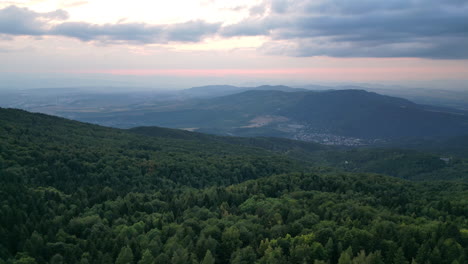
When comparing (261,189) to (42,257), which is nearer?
(42,257)

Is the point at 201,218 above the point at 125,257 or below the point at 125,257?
below

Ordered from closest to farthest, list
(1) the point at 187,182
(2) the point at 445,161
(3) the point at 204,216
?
1. (3) the point at 204,216
2. (1) the point at 187,182
3. (2) the point at 445,161

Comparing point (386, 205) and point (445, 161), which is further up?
point (386, 205)

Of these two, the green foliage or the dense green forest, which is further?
the dense green forest

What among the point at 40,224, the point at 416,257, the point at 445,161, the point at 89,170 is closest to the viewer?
the point at 416,257

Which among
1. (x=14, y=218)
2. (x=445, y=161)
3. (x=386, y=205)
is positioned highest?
(x=14, y=218)

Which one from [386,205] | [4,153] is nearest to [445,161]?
[386,205]

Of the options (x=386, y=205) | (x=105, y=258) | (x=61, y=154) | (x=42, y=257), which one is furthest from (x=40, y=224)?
(x=386, y=205)

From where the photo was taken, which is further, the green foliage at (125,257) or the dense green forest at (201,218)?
the dense green forest at (201,218)

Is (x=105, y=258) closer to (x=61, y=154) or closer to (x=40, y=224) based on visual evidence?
(x=40, y=224)

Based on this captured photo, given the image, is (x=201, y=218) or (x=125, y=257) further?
(x=201, y=218)
